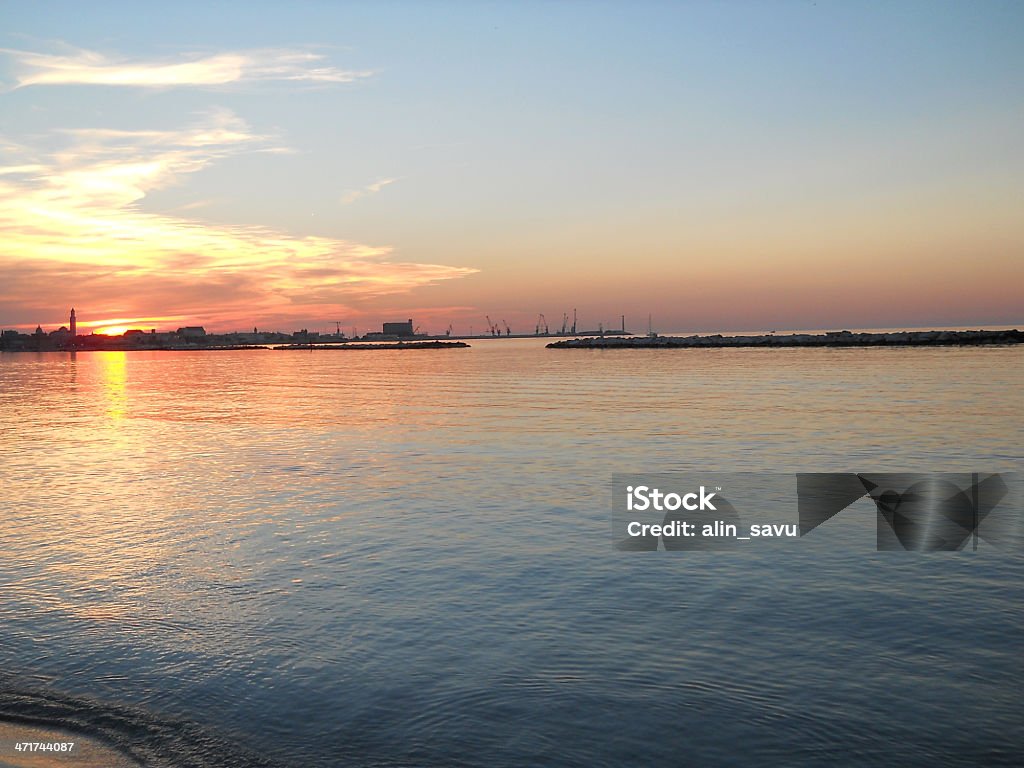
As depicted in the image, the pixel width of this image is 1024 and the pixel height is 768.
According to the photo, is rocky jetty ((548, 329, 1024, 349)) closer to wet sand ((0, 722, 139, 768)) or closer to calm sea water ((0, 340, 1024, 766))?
calm sea water ((0, 340, 1024, 766))

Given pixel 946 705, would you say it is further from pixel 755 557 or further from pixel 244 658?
pixel 244 658

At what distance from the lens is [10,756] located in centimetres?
704

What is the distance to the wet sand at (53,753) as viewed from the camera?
694cm

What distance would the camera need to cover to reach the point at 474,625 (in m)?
10.6

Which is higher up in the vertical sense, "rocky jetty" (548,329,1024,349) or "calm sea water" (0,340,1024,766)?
"rocky jetty" (548,329,1024,349)

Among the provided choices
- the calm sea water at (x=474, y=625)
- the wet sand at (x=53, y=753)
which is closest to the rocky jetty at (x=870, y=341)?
the calm sea water at (x=474, y=625)

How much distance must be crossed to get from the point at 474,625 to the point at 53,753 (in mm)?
4937

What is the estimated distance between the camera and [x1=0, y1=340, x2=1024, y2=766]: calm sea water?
769cm

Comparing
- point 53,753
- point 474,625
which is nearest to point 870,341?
point 474,625

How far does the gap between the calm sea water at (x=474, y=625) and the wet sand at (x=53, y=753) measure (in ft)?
0.70

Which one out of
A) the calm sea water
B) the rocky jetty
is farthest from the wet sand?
the rocky jetty

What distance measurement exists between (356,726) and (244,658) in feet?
7.61

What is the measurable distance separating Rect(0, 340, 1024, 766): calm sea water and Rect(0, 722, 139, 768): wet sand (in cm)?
21

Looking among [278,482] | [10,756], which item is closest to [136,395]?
[278,482]
